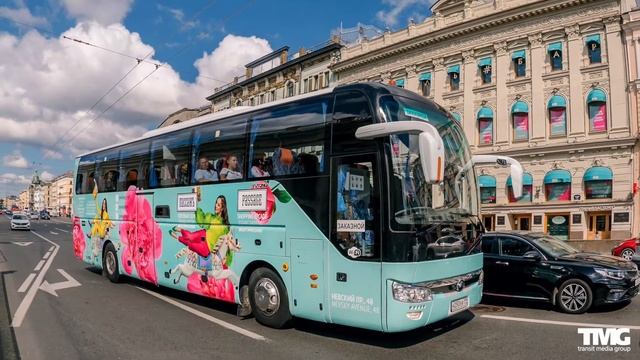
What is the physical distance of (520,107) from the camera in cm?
3020

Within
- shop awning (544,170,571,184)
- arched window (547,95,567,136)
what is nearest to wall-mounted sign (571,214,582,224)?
shop awning (544,170,571,184)

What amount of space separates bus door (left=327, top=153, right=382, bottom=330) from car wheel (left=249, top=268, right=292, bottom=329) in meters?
0.99

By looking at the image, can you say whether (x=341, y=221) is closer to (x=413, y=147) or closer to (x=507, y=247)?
(x=413, y=147)

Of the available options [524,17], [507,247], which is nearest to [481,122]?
[524,17]

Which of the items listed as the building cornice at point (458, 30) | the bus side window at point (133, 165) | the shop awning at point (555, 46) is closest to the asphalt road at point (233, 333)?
the bus side window at point (133, 165)

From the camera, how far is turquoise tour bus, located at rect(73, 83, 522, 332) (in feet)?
18.5

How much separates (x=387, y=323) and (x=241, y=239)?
296 centimetres

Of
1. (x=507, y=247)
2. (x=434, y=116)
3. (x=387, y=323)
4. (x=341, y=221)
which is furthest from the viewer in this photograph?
(x=507, y=247)

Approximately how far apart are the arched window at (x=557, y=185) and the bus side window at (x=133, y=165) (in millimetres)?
25470

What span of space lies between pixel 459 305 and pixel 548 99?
26.8 meters

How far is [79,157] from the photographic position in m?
13.8

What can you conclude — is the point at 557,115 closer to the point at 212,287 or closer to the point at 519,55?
the point at 519,55

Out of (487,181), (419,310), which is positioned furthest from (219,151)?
(487,181)

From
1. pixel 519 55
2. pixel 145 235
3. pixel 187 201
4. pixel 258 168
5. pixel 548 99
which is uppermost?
pixel 519 55
